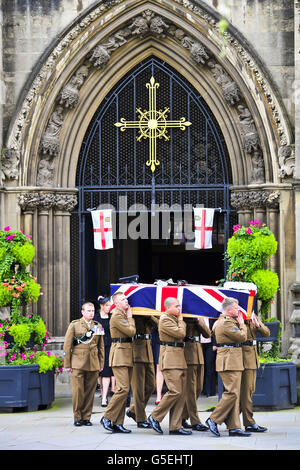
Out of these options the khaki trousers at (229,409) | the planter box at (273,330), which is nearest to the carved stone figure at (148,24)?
the planter box at (273,330)

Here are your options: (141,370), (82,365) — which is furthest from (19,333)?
(141,370)

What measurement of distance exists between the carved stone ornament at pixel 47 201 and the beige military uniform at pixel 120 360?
206 inches

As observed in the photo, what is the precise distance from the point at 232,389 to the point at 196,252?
15.0 meters

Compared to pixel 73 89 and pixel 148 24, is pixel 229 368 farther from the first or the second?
pixel 148 24

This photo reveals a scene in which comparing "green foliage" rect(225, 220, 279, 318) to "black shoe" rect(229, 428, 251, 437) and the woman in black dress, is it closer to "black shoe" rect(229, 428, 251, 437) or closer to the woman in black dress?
the woman in black dress

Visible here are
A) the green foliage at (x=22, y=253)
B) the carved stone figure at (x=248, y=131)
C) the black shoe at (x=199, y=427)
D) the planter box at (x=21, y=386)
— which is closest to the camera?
the black shoe at (x=199, y=427)

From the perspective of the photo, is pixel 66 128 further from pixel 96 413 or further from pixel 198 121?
pixel 96 413

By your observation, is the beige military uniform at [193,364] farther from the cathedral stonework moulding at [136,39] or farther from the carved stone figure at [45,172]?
the carved stone figure at [45,172]

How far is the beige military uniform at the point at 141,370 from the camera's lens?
40.8 ft

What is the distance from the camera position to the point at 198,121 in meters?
17.4

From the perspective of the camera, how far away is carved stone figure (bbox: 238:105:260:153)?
1678 cm

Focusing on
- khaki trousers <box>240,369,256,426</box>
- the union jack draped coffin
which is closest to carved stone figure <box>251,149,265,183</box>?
the union jack draped coffin

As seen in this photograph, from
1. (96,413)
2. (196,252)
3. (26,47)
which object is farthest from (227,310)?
(196,252)

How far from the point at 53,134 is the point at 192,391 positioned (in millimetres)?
6518
